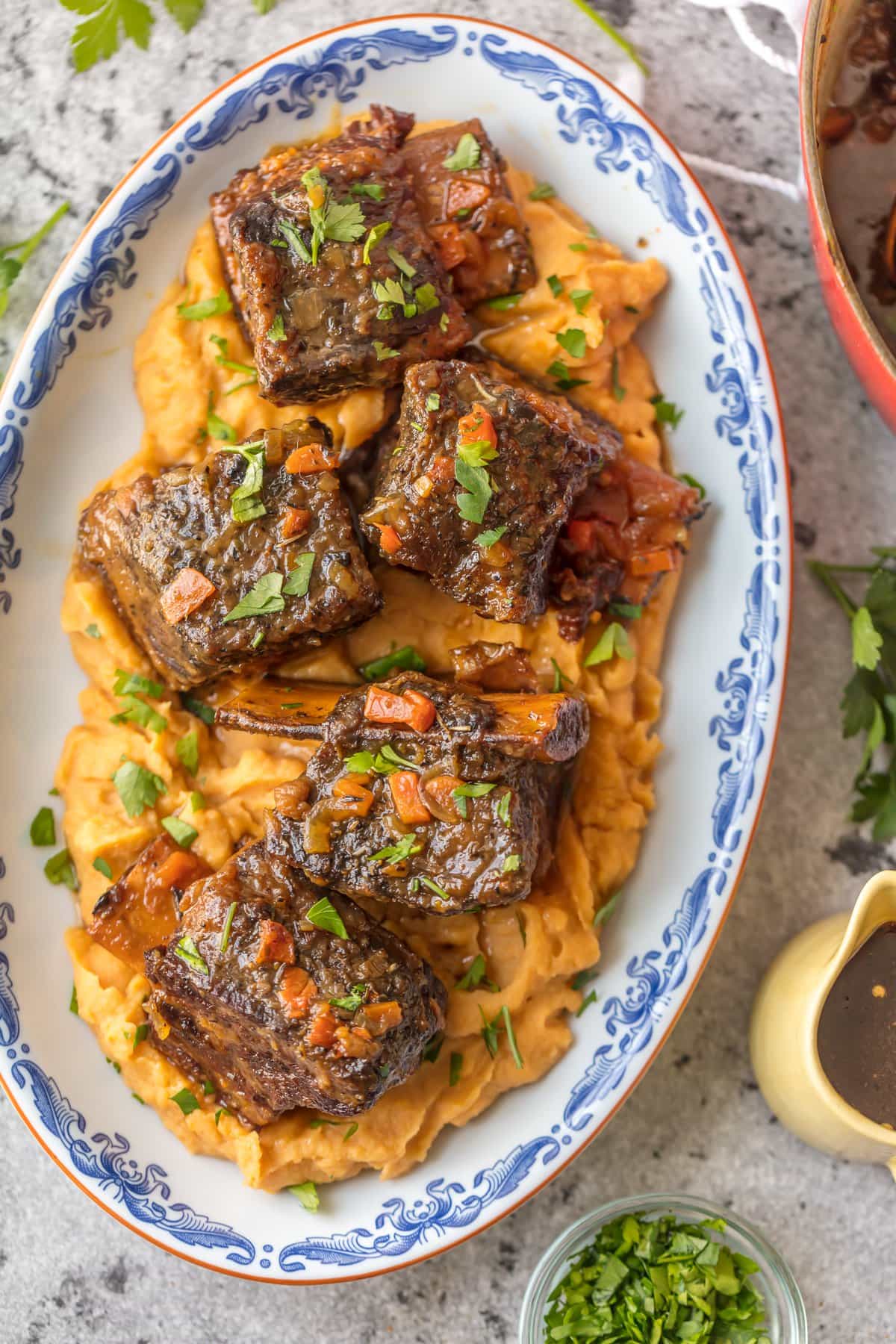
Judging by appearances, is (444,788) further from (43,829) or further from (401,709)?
(43,829)

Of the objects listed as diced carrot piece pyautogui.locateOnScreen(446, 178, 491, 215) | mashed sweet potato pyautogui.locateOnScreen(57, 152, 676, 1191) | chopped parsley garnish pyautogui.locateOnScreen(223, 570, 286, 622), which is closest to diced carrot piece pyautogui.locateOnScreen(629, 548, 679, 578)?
mashed sweet potato pyautogui.locateOnScreen(57, 152, 676, 1191)

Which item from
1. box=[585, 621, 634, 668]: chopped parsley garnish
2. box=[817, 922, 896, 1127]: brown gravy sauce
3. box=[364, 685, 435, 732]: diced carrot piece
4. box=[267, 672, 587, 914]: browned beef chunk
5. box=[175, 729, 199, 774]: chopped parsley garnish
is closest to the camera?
box=[267, 672, 587, 914]: browned beef chunk

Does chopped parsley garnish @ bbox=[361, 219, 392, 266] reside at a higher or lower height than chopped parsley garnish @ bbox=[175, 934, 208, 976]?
higher

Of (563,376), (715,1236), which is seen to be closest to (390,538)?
(563,376)

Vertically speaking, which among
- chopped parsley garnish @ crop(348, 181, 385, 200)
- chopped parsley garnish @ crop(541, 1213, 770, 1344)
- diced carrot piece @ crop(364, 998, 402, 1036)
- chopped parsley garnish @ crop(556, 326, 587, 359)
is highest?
chopped parsley garnish @ crop(348, 181, 385, 200)

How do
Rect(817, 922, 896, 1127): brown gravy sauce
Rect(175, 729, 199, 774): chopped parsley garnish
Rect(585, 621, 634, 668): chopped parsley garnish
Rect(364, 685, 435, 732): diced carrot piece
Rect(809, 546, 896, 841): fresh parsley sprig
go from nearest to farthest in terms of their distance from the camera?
1. Rect(364, 685, 435, 732): diced carrot piece
2. Rect(817, 922, 896, 1127): brown gravy sauce
3. Rect(585, 621, 634, 668): chopped parsley garnish
4. Rect(175, 729, 199, 774): chopped parsley garnish
5. Rect(809, 546, 896, 841): fresh parsley sprig

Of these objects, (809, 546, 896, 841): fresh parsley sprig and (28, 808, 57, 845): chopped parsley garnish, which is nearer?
(28, 808, 57, 845): chopped parsley garnish

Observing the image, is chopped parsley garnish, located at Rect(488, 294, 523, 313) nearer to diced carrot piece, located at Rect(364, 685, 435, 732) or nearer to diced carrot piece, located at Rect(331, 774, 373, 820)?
diced carrot piece, located at Rect(364, 685, 435, 732)
